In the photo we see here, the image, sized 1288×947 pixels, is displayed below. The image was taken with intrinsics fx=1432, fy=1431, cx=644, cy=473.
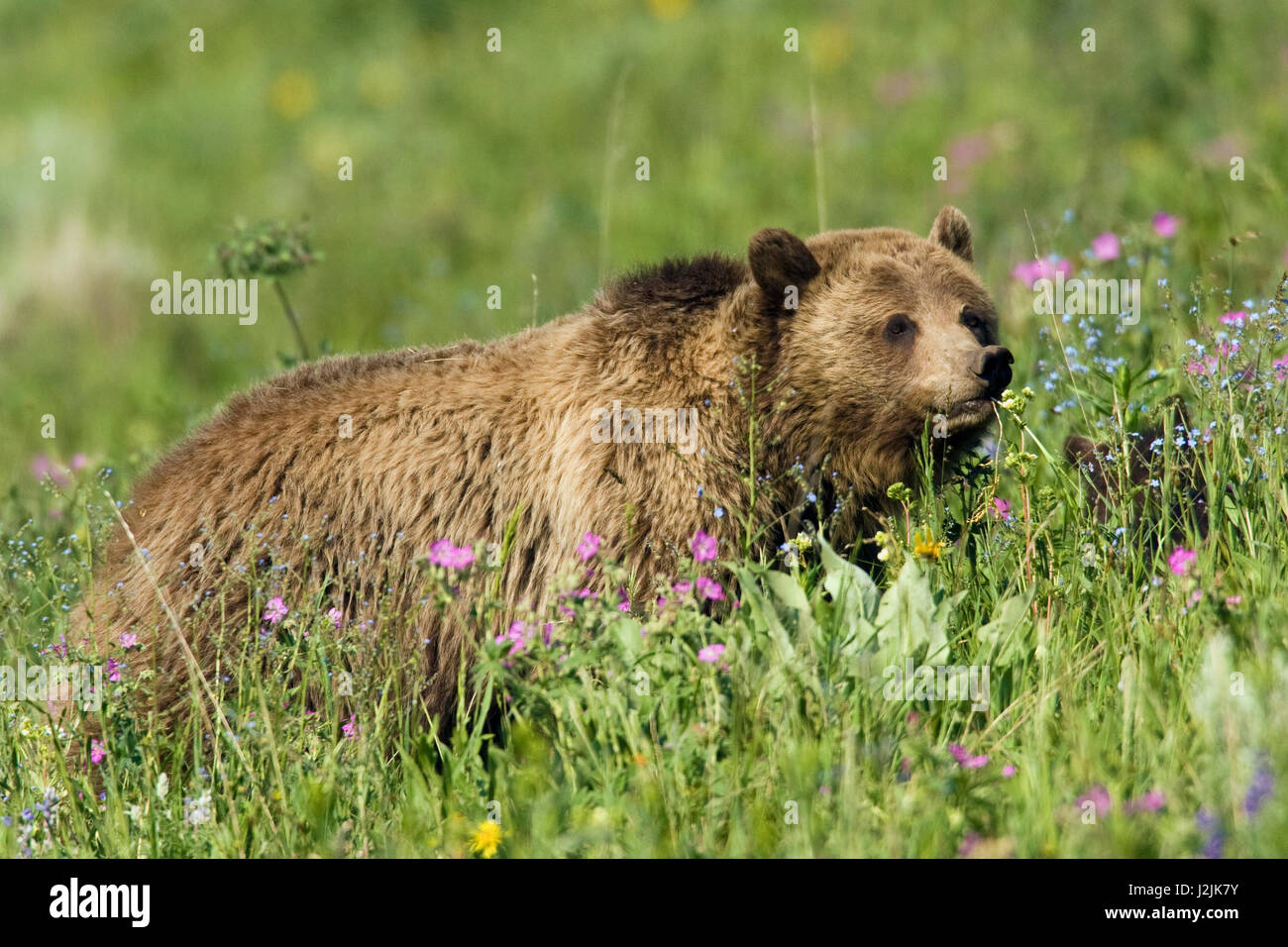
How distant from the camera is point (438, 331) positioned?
1216cm

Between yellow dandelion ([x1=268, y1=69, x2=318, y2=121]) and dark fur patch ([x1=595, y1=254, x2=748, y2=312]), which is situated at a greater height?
yellow dandelion ([x1=268, y1=69, x2=318, y2=121])

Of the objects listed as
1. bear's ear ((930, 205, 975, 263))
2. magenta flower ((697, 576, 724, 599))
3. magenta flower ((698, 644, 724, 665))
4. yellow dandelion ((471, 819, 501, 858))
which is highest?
bear's ear ((930, 205, 975, 263))

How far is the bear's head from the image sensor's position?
16.6ft

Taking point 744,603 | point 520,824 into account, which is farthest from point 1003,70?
point 520,824

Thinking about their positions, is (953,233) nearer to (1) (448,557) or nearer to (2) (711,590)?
(2) (711,590)

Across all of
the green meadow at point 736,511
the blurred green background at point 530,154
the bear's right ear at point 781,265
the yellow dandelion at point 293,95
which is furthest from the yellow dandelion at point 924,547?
the yellow dandelion at point 293,95

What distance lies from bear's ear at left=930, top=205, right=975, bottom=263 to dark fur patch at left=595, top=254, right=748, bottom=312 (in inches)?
34.6

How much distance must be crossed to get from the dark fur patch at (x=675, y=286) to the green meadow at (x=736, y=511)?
80 centimetres

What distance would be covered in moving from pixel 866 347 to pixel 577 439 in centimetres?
110

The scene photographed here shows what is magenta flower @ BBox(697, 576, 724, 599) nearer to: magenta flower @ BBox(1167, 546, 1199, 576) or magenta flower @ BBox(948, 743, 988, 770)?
magenta flower @ BBox(948, 743, 988, 770)

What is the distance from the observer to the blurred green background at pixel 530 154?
34.4 feet

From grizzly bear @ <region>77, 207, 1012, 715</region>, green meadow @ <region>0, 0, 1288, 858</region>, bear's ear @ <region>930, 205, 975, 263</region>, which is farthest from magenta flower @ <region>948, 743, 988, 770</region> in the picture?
bear's ear @ <region>930, 205, 975, 263</region>

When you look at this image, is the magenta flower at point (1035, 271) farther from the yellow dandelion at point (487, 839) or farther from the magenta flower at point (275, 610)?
the yellow dandelion at point (487, 839)

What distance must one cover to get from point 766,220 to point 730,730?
9153mm
